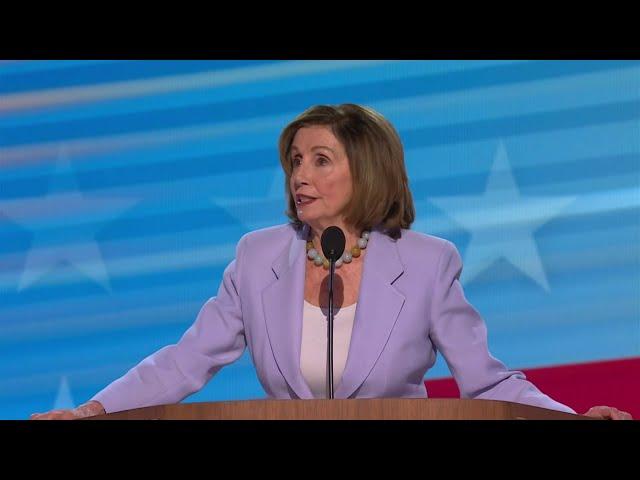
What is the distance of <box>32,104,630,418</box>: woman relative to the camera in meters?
3.02

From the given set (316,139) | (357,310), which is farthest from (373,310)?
(316,139)

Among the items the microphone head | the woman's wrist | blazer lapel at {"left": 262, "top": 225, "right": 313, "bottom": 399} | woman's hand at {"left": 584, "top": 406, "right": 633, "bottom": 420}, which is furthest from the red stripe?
the woman's wrist

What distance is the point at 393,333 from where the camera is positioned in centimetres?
306

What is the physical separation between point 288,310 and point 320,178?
1.18 ft

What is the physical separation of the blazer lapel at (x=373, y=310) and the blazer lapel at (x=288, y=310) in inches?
5.0

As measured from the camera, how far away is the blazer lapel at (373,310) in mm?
3006

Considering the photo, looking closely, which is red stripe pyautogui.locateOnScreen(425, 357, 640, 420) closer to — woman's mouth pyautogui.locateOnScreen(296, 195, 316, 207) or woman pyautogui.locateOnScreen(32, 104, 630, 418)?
woman pyautogui.locateOnScreen(32, 104, 630, 418)

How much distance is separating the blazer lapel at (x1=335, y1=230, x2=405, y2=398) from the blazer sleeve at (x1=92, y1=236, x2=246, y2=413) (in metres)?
0.35

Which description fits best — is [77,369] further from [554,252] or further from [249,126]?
[554,252]

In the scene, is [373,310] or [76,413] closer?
[76,413]

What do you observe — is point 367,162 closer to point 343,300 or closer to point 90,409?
point 343,300

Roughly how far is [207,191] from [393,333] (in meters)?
1.15

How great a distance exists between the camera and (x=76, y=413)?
104 inches
